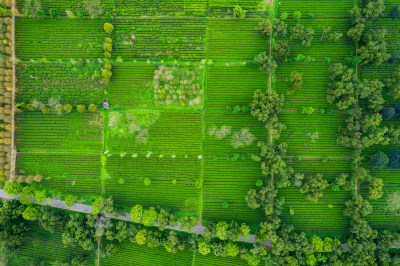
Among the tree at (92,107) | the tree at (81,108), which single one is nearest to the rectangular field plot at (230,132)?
the tree at (92,107)

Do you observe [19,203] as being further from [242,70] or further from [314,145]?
[314,145]

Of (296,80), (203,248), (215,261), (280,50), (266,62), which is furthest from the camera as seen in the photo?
(215,261)

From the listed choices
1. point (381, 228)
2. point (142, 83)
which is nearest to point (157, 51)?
point (142, 83)

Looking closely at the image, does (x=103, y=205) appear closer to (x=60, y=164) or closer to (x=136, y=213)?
(x=136, y=213)

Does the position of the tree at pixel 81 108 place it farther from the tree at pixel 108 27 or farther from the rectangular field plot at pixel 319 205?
the rectangular field plot at pixel 319 205

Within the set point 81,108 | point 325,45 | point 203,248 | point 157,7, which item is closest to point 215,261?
point 203,248

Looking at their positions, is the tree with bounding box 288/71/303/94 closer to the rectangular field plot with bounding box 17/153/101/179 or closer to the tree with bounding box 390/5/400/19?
the tree with bounding box 390/5/400/19
